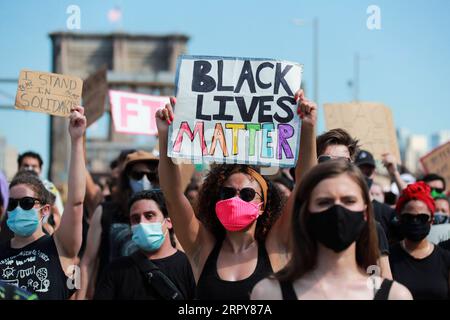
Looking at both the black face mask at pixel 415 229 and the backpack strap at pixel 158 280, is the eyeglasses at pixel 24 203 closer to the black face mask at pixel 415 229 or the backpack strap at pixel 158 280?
the backpack strap at pixel 158 280

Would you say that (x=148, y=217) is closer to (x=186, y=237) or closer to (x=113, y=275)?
(x=113, y=275)

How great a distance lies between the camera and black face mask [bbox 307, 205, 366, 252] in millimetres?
3321

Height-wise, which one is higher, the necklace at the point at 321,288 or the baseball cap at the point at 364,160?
the baseball cap at the point at 364,160

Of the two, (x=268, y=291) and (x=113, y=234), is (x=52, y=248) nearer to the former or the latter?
(x=113, y=234)

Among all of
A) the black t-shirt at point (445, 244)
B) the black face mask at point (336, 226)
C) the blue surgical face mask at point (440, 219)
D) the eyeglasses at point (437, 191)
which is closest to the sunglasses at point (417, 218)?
the black t-shirt at point (445, 244)

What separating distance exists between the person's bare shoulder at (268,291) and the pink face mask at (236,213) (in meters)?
1.13

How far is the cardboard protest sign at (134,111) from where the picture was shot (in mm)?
9031

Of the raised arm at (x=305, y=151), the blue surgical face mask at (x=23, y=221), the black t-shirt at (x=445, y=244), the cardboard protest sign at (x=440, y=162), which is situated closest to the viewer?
the raised arm at (x=305, y=151)

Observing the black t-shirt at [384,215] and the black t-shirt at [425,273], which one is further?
the black t-shirt at [384,215]

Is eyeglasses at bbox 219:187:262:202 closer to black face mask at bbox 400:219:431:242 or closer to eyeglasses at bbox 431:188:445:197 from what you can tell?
black face mask at bbox 400:219:431:242

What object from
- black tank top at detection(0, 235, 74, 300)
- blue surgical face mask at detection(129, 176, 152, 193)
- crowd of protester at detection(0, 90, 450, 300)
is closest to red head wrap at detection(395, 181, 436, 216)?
crowd of protester at detection(0, 90, 450, 300)

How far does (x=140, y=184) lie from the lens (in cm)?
699

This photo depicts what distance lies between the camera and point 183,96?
15.7 ft
